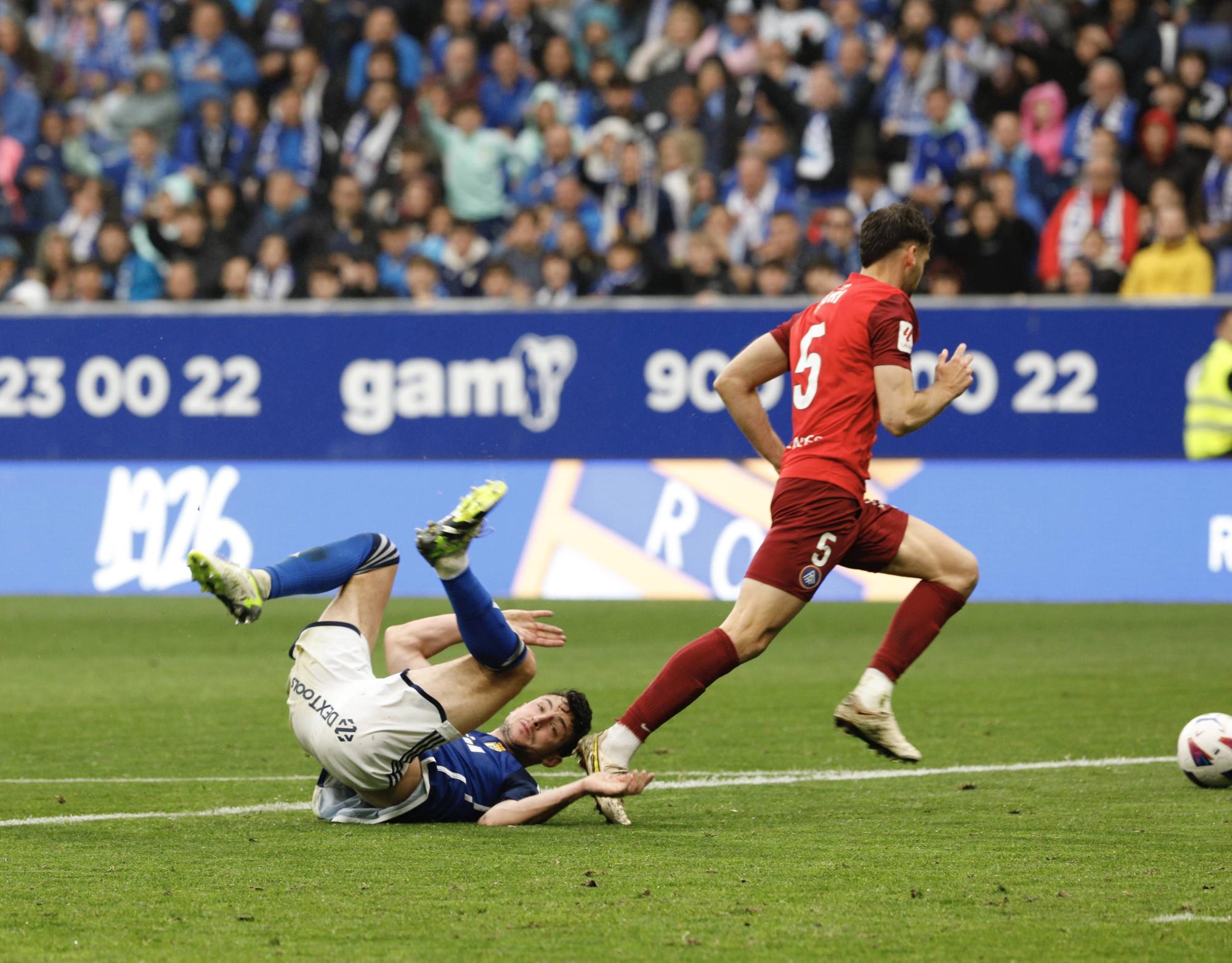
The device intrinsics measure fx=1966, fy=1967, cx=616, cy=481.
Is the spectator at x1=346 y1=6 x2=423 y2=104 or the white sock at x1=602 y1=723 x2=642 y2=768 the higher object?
the spectator at x1=346 y1=6 x2=423 y2=104

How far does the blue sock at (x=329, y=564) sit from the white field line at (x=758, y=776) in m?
1.40

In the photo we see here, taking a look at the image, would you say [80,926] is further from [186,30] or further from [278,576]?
[186,30]

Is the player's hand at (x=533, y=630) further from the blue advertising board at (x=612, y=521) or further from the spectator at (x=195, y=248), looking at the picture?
the spectator at (x=195, y=248)

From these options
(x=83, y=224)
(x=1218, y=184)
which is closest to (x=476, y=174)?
(x=83, y=224)

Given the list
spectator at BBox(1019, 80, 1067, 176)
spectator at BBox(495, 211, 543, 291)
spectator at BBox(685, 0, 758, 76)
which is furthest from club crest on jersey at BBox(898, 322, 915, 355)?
spectator at BBox(685, 0, 758, 76)

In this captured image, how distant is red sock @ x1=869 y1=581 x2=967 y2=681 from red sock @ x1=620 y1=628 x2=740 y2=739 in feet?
2.31

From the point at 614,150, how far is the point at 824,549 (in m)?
11.3

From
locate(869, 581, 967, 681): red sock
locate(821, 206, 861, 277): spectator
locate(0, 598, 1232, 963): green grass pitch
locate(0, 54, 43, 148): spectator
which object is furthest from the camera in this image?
locate(0, 54, 43, 148): spectator

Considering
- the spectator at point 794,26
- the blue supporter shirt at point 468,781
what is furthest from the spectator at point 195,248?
the blue supporter shirt at point 468,781

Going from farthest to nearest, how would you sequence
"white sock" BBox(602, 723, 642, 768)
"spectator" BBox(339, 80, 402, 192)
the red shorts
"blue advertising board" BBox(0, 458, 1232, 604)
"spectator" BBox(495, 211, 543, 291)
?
"spectator" BBox(339, 80, 402, 192) < "spectator" BBox(495, 211, 543, 291) < "blue advertising board" BBox(0, 458, 1232, 604) < the red shorts < "white sock" BBox(602, 723, 642, 768)

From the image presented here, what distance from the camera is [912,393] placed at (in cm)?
655

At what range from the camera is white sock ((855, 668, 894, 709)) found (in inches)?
264

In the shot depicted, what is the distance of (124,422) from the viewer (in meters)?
15.5

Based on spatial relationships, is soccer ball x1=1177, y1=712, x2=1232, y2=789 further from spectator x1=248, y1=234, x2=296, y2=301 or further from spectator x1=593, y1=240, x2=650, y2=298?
spectator x1=248, y1=234, x2=296, y2=301
